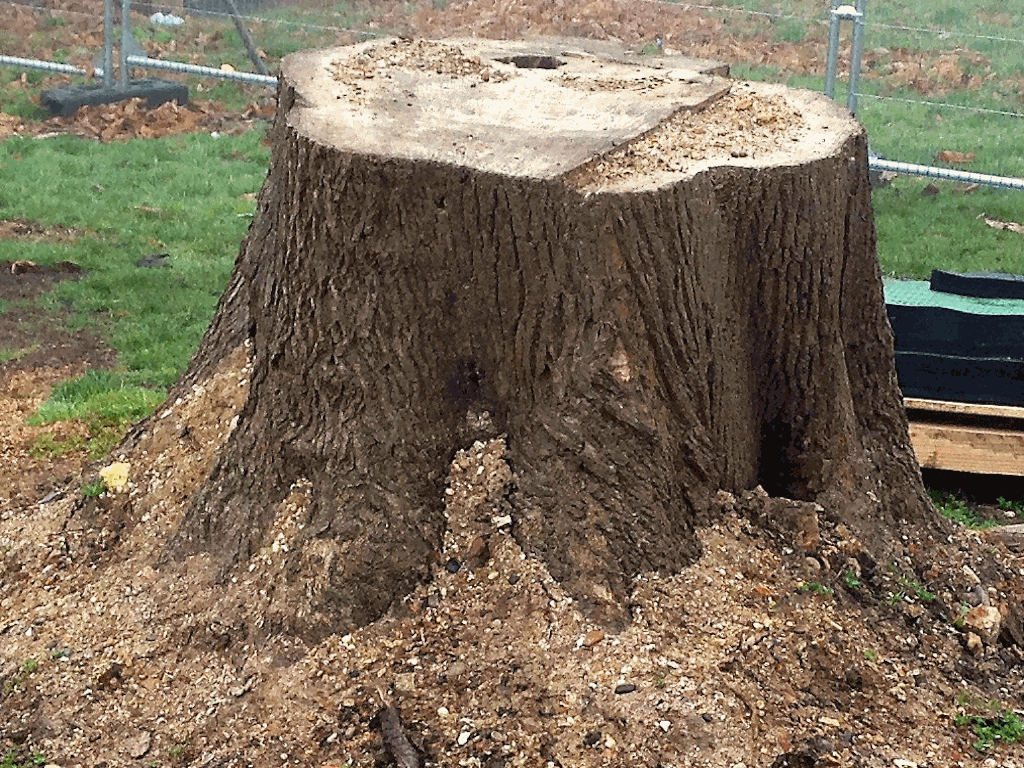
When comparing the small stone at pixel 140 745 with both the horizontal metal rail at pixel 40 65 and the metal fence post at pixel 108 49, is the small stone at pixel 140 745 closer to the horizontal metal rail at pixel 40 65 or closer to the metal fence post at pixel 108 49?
the metal fence post at pixel 108 49

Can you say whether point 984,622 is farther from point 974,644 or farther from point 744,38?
point 744,38

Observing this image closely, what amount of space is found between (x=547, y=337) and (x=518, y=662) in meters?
0.73

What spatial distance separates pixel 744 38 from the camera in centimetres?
1065

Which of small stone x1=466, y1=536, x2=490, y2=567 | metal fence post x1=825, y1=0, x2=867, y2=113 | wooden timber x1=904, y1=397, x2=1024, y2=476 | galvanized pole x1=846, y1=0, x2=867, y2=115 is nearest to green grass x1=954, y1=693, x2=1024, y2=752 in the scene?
small stone x1=466, y1=536, x2=490, y2=567

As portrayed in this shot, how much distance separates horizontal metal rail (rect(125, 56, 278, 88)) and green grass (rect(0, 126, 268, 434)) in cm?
41

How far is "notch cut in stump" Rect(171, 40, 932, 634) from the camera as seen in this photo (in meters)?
2.80

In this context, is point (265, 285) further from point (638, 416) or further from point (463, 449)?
point (638, 416)

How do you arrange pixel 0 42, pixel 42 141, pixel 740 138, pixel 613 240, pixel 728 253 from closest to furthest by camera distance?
pixel 613 240 < pixel 728 253 < pixel 740 138 < pixel 42 141 < pixel 0 42

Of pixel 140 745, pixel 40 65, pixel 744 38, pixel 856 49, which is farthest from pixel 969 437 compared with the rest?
pixel 40 65

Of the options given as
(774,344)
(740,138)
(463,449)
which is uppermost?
(740,138)

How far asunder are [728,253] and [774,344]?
29 centimetres

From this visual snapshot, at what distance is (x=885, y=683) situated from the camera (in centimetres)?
292

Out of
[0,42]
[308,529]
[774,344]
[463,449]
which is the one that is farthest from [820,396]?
[0,42]

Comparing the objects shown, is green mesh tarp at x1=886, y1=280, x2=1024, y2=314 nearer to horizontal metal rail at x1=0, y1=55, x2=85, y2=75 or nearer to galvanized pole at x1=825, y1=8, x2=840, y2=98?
galvanized pole at x1=825, y1=8, x2=840, y2=98
